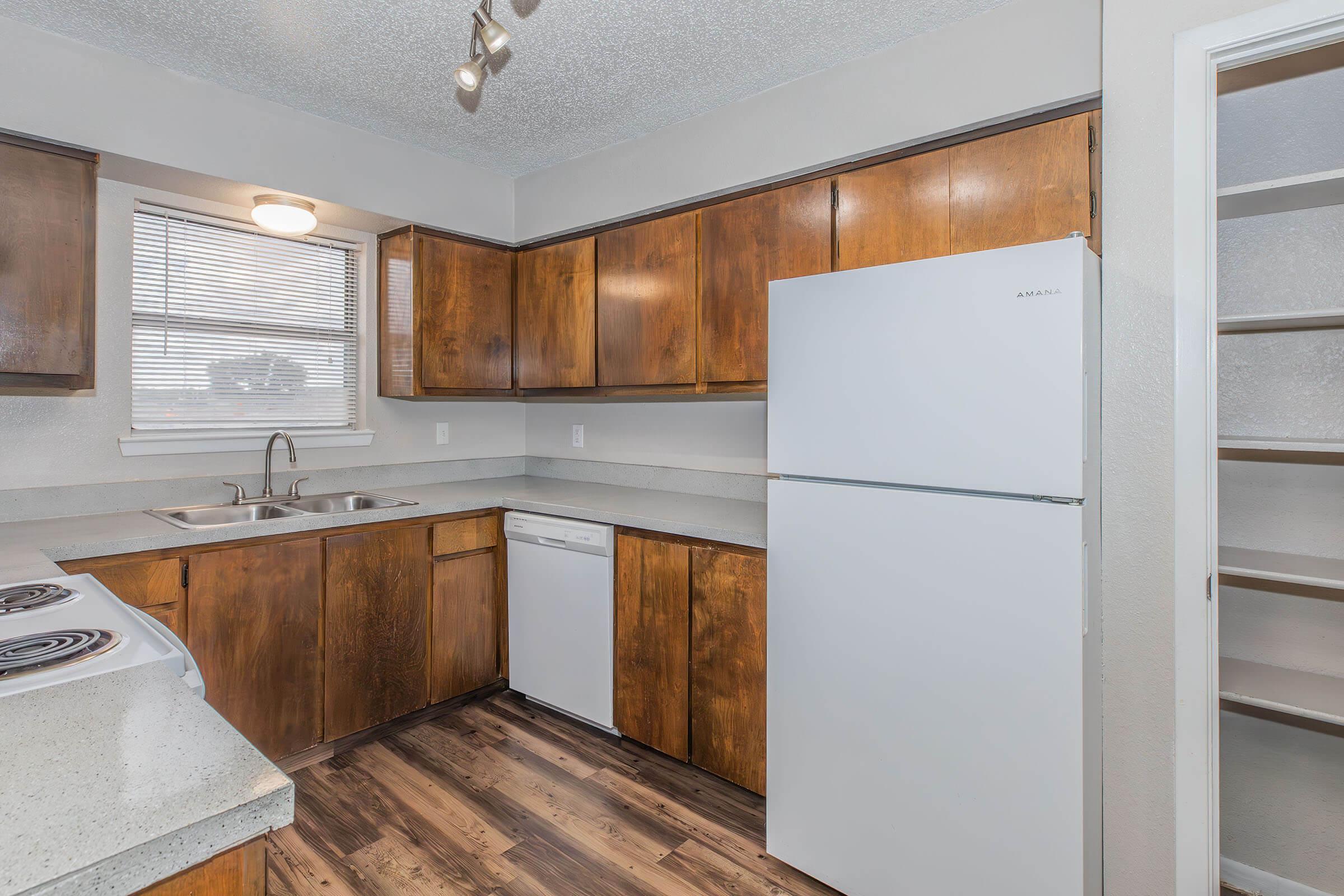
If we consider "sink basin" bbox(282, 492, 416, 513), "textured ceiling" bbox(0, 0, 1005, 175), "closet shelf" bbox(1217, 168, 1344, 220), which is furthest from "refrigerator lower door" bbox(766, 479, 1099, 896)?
"sink basin" bbox(282, 492, 416, 513)

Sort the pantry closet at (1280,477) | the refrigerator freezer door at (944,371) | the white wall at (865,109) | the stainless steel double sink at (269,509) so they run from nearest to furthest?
the refrigerator freezer door at (944,371) → the pantry closet at (1280,477) → the white wall at (865,109) → the stainless steel double sink at (269,509)

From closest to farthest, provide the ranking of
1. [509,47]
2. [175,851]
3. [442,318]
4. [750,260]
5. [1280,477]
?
[175,851] → [1280,477] → [509,47] → [750,260] → [442,318]

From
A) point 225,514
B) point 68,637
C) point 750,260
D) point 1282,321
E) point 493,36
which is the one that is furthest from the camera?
point 225,514

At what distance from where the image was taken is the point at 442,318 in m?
3.06

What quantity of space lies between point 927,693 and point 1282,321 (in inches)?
47.6

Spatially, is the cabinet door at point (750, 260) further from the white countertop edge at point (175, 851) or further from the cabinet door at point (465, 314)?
the white countertop edge at point (175, 851)

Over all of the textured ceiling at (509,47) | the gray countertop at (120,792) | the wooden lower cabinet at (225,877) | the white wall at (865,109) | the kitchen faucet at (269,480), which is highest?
the textured ceiling at (509,47)

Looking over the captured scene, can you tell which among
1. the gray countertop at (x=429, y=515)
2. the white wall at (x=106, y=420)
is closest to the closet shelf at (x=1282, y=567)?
the gray countertop at (x=429, y=515)

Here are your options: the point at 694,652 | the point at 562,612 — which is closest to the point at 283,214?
the point at 562,612

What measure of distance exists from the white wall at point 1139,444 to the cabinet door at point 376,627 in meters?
2.36

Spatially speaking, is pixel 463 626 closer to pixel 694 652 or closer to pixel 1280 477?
pixel 694 652

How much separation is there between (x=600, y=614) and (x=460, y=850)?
0.89m

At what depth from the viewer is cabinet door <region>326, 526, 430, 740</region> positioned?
246 cm

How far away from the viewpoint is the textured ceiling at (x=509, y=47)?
6.35 ft
